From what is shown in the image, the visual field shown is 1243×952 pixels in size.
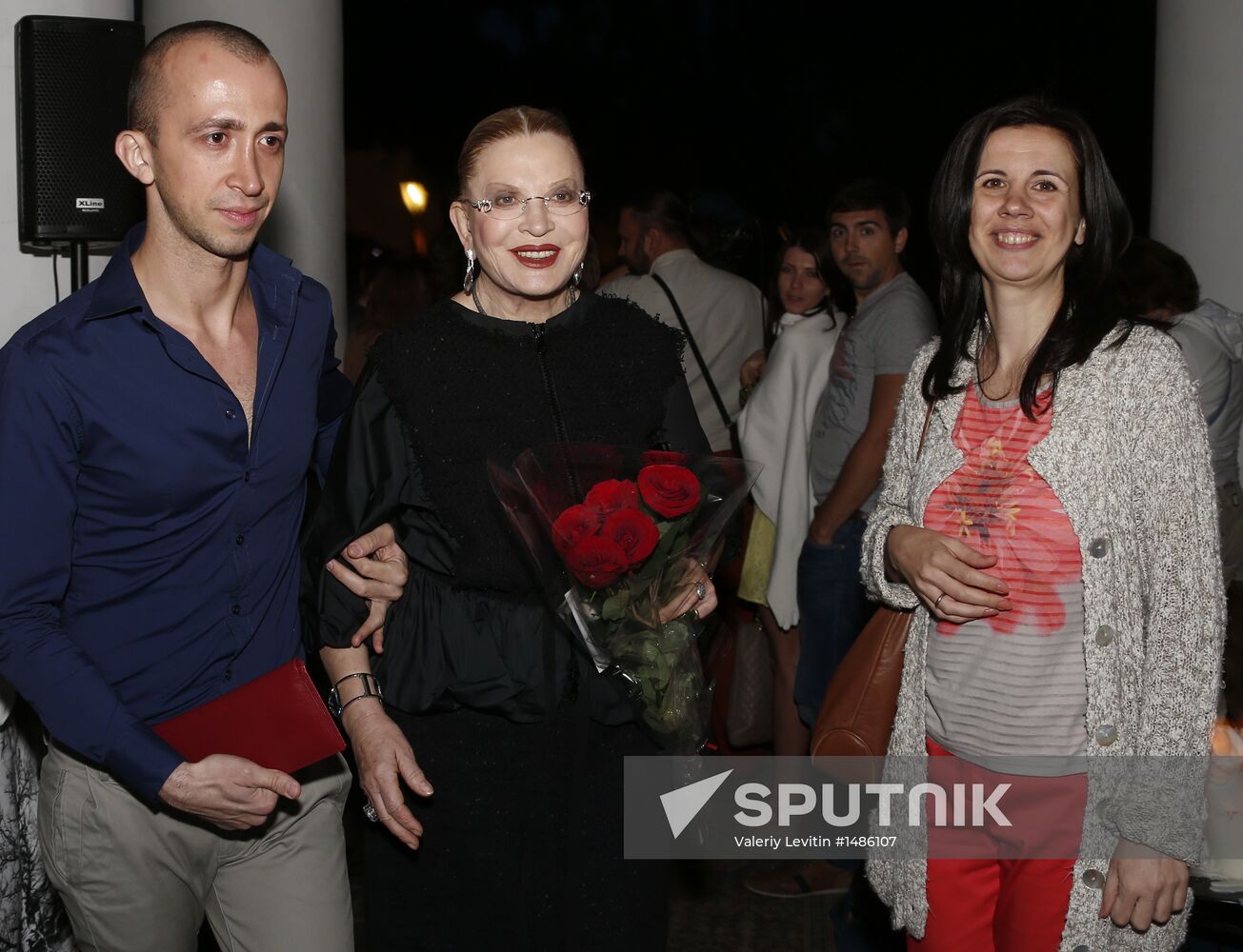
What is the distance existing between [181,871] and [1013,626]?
1492mm

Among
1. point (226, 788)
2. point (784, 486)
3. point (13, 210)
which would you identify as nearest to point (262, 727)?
point (226, 788)

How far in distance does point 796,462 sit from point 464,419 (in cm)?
239

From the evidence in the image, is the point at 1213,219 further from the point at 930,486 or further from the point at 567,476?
the point at 567,476

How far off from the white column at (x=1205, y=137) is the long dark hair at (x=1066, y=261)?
2.66 meters

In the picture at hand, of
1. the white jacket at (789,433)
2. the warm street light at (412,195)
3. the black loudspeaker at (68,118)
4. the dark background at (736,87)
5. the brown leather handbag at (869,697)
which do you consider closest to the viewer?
the brown leather handbag at (869,697)

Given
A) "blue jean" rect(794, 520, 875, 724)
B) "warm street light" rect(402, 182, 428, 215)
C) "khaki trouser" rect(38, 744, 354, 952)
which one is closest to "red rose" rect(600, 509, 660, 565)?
"khaki trouser" rect(38, 744, 354, 952)

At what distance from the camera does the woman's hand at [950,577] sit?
2.07m

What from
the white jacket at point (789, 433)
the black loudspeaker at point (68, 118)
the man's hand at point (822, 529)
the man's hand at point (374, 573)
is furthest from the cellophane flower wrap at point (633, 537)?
the white jacket at point (789, 433)

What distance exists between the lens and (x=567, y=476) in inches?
80.4

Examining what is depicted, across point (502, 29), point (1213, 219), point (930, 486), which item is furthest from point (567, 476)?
point (502, 29)

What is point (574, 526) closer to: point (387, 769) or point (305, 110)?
point (387, 769)

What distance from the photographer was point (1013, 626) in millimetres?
2094

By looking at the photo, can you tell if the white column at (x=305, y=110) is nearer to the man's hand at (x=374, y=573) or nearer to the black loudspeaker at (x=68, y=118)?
the black loudspeaker at (x=68, y=118)

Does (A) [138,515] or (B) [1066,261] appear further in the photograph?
(B) [1066,261]
